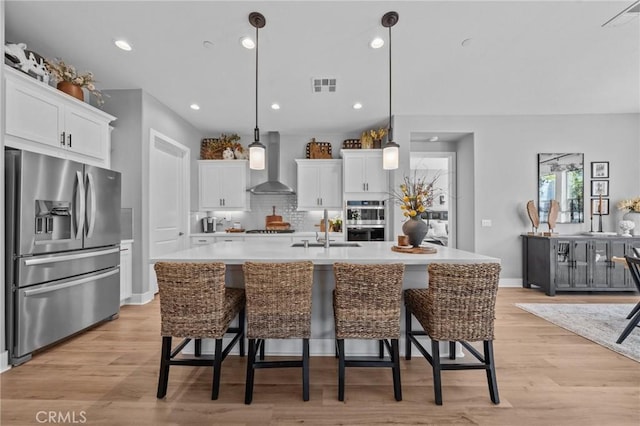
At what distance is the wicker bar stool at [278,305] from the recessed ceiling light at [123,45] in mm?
2609

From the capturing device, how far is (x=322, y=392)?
6.35ft

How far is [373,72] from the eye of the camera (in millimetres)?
3350

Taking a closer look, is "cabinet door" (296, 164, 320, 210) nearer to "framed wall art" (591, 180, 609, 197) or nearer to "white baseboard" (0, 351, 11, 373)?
"white baseboard" (0, 351, 11, 373)

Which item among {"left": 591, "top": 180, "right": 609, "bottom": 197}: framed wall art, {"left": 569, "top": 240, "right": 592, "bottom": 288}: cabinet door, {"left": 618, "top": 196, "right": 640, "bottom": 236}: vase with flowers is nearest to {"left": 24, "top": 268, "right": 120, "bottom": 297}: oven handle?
{"left": 569, "top": 240, "right": 592, "bottom": 288}: cabinet door

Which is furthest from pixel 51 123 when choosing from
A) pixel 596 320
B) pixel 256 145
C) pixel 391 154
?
pixel 596 320

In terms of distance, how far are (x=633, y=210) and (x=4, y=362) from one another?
25.2 ft

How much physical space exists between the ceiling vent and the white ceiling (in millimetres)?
86

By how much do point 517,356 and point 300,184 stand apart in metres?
4.06

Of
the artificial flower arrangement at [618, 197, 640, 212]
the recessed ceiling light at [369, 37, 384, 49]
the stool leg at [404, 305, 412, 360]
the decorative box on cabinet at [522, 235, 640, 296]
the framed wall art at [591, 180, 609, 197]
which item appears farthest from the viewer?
the framed wall art at [591, 180, 609, 197]

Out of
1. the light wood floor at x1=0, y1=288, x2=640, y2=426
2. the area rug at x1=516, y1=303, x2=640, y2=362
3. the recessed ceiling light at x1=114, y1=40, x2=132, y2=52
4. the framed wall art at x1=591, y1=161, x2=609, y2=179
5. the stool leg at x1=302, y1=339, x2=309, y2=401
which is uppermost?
the recessed ceiling light at x1=114, y1=40, x2=132, y2=52

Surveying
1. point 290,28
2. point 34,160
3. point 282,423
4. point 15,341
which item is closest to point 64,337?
point 15,341

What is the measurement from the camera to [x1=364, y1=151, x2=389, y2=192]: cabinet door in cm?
518

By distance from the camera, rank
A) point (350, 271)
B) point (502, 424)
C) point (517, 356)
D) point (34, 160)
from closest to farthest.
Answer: point (502, 424) → point (350, 271) → point (34, 160) → point (517, 356)

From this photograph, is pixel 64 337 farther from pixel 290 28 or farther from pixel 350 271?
pixel 290 28
